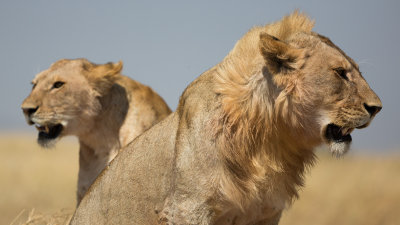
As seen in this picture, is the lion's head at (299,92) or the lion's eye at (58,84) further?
the lion's eye at (58,84)

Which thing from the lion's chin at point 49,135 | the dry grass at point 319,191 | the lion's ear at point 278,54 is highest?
the lion's ear at point 278,54

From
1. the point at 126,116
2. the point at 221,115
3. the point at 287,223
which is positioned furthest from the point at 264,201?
the point at 287,223

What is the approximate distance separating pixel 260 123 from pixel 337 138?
0.51 metres

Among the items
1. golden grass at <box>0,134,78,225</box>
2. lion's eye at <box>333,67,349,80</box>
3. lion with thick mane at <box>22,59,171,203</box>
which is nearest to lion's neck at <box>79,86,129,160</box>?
lion with thick mane at <box>22,59,171,203</box>

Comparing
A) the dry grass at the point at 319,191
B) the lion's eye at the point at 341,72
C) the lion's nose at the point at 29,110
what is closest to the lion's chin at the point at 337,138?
the lion's eye at the point at 341,72

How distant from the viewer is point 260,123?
157 inches

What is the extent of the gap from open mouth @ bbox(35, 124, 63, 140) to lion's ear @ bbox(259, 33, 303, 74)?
401 cm

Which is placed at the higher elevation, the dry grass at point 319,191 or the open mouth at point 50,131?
the open mouth at point 50,131

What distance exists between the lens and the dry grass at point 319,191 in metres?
11.0

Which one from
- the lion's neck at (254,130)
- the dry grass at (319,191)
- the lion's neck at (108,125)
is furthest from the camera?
the dry grass at (319,191)

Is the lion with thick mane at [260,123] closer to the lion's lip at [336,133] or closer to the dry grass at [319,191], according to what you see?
the lion's lip at [336,133]

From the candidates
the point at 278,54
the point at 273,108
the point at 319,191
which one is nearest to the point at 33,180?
the point at 319,191

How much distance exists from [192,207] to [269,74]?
38.4 inches

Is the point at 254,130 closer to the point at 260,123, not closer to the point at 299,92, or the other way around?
the point at 260,123
